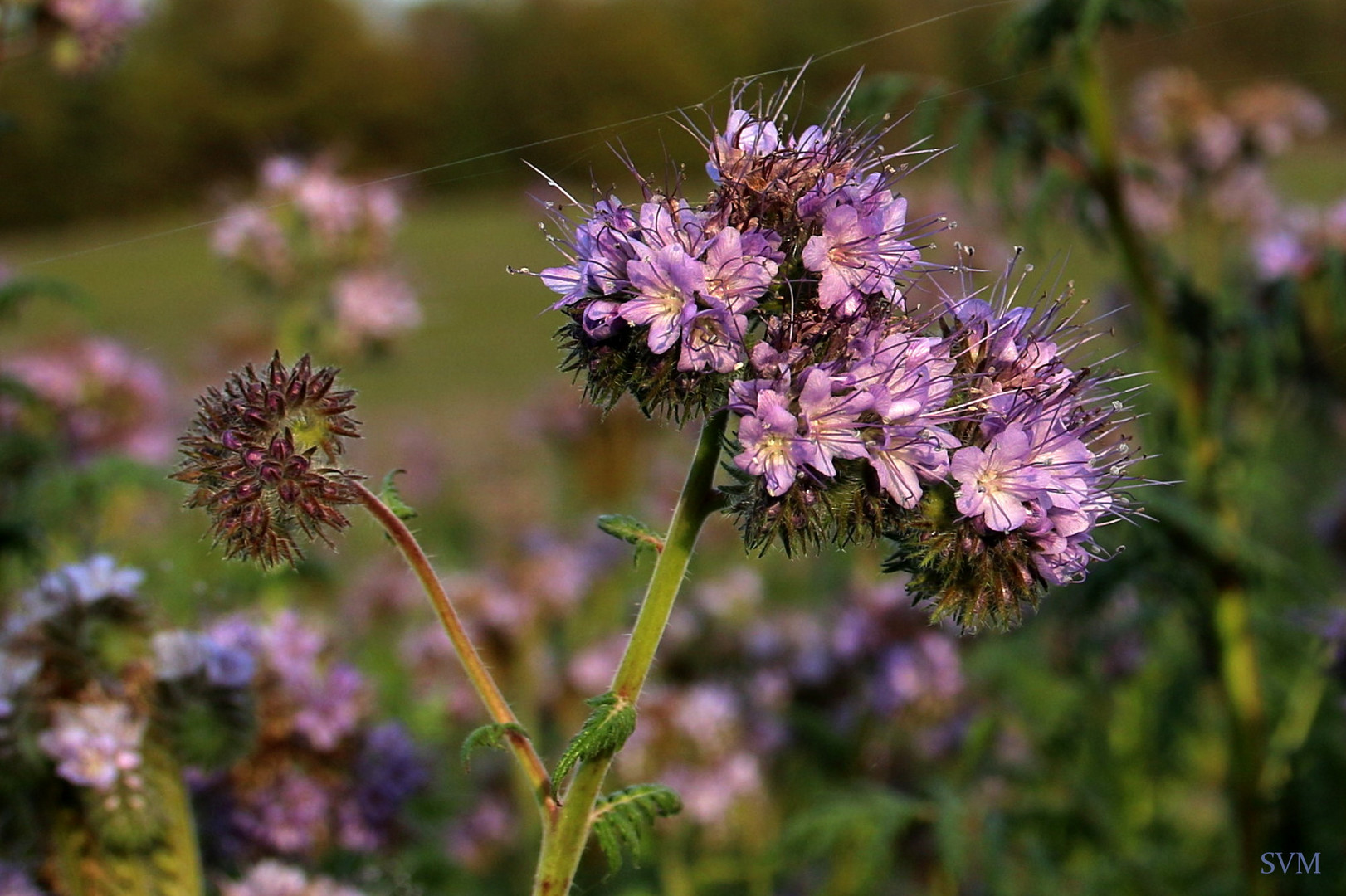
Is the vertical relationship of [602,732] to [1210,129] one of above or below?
below

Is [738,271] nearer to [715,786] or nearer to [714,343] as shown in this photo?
[714,343]

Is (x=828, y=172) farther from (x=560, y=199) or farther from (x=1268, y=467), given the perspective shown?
(x=1268, y=467)

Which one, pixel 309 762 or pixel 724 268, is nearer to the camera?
pixel 724 268

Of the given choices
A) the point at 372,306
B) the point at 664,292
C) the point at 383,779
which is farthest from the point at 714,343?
the point at 372,306

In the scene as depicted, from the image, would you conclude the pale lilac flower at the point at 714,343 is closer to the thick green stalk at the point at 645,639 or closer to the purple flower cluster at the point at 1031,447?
the thick green stalk at the point at 645,639

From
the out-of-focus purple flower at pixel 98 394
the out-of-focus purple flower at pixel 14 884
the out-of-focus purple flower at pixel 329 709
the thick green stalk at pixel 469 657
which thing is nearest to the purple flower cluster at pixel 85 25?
the out-of-focus purple flower at pixel 98 394

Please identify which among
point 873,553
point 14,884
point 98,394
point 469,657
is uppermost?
point 98,394
